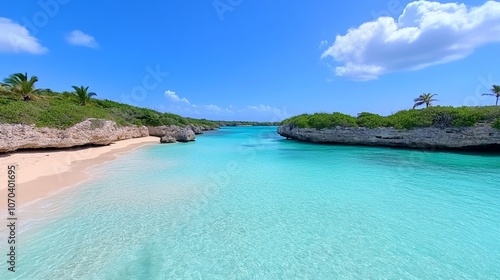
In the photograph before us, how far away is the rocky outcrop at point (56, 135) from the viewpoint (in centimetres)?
1423

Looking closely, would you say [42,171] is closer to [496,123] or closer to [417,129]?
[417,129]

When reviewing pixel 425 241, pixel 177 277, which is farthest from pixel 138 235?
pixel 425 241

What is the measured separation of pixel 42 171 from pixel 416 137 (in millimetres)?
30846

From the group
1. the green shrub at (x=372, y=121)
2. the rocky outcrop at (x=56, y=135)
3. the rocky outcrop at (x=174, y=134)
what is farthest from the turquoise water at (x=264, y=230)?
the rocky outcrop at (x=174, y=134)

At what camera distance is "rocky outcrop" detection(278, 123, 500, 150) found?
1950 centimetres

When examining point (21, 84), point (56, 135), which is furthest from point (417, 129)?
point (21, 84)

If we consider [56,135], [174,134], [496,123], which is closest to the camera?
[56,135]

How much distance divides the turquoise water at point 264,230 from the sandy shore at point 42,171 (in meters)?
1.04

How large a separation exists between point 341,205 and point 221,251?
4.70 meters

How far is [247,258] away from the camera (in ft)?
15.4

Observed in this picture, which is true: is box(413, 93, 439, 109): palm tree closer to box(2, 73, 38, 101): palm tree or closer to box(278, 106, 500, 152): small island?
box(278, 106, 500, 152): small island

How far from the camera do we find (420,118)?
22.8m

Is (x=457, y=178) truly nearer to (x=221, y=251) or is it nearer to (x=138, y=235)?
(x=221, y=251)

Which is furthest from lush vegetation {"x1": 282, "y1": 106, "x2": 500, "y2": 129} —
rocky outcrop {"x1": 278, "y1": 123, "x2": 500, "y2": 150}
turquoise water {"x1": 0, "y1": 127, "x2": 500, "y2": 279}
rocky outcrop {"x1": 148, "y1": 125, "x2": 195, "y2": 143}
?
rocky outcrop {"x1": 148, "y1": 125, "x2": 195, "y2": 143}
